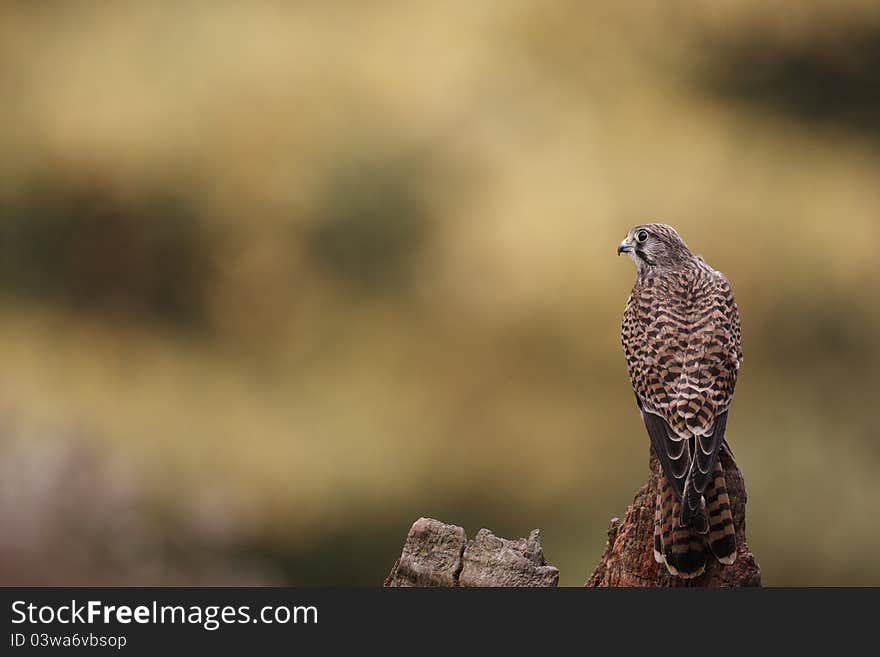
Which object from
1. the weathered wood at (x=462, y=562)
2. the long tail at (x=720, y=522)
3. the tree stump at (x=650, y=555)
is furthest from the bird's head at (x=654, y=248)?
the weathered wood at (x=462, y=562)

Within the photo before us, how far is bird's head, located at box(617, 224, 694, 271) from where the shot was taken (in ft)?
15.1

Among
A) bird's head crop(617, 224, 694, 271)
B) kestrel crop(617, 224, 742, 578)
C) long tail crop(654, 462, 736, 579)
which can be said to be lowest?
long tail crop(654, 462, 736, 579)

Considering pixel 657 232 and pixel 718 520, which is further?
pixel 657 232

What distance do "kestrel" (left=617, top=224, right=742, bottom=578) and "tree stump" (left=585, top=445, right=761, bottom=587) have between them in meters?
0.07

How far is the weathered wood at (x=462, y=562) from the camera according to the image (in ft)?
11.7

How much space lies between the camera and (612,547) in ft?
12.6

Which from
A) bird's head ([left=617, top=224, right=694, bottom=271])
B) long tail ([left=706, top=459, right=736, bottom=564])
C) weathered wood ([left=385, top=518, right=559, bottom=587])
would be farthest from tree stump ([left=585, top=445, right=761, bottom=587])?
bird's head ([left=617, top=224, right=694, bottom=271])

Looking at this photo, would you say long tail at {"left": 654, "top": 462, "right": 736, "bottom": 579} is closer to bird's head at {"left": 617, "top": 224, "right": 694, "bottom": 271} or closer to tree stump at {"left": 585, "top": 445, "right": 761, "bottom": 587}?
tree stump at {"left": 585, "top": 445, "right": 761, "bottom": 587}

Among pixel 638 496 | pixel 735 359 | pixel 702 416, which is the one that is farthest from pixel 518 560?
pixel 735 359

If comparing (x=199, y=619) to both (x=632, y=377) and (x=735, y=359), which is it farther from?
(x=735, y=359)

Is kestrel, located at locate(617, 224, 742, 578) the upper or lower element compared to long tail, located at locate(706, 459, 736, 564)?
upper

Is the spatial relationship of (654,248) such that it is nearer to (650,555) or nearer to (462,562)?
(650,555)

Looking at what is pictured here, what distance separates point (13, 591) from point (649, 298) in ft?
8.28

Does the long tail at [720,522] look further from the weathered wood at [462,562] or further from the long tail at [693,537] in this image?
the weathered wood at [462,562]
